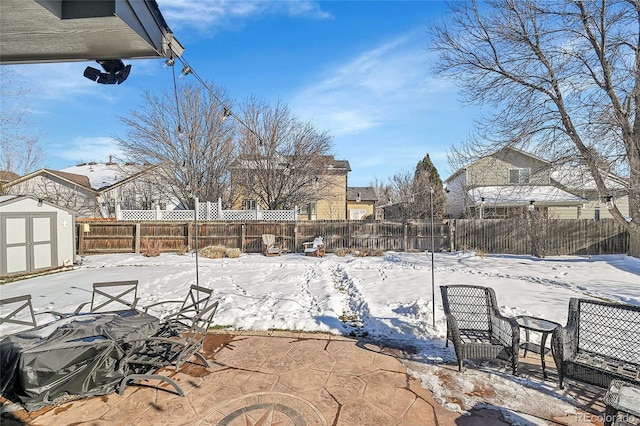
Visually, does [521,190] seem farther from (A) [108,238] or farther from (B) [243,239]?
(A) [108,238]

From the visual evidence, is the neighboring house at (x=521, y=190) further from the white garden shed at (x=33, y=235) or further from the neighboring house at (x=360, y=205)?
the white garden shed at (x=33, y=235)

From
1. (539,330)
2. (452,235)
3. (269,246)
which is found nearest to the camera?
(539,330)

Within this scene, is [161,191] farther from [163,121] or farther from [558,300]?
[558,300]

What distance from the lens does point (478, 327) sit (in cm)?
383

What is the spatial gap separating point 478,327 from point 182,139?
1638 centimetres

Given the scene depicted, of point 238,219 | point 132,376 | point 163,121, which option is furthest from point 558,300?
point 163,121

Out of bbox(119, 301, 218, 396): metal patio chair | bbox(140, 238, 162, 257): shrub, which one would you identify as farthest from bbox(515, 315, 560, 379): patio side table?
bbox(140, 238, 162, 257): shrub

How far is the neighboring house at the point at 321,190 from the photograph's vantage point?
17031mm

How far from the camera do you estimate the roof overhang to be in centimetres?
226

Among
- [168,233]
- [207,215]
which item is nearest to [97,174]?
[168,233]

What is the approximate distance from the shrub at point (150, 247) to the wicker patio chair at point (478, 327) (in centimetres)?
1227

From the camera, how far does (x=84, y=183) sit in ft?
62.0

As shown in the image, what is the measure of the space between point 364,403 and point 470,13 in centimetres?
1169

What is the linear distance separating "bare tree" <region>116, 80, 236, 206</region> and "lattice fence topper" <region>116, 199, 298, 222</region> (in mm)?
1789
